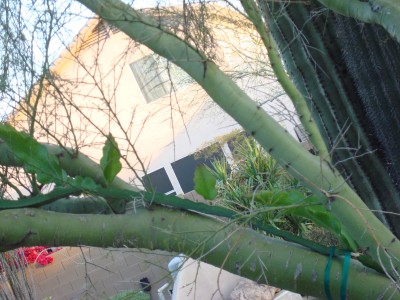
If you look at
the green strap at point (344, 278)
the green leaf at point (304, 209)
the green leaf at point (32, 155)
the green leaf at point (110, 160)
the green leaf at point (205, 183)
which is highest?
the green leaf at point (32, 155)

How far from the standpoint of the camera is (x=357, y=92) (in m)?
3.49

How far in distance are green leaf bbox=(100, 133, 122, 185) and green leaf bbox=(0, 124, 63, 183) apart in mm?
175

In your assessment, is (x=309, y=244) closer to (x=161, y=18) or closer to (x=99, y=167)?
(x=99, y=167)

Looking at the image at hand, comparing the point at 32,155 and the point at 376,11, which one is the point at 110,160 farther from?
the point at 376,11

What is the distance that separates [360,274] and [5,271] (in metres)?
3.29

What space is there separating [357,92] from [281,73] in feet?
→ 3.79

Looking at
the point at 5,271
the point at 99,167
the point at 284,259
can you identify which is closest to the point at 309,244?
the point at 284,259

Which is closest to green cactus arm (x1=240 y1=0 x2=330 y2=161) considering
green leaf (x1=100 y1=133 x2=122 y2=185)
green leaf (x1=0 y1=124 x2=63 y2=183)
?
green leaf (x1=100 y1=133 x2=122 y2=185)

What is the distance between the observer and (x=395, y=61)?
343cm

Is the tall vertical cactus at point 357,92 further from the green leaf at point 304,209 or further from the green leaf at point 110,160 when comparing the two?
the green leaf at point 110,160

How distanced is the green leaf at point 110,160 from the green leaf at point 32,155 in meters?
0.18

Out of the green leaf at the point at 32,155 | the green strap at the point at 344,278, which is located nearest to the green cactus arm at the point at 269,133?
the green strap at the point at 344,278

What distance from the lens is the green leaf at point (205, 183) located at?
2.59 metres

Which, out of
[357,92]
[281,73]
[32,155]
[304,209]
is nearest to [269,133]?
[281,73]
